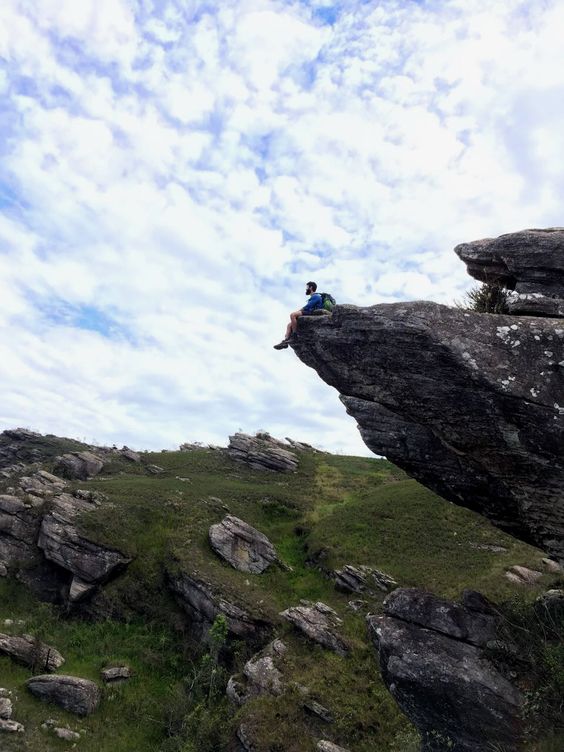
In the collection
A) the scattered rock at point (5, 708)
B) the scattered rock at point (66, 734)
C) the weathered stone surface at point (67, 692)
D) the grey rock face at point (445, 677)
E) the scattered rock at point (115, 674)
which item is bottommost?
the scattered rock at point (66, 734)

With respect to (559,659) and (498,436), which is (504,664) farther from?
(498,436)

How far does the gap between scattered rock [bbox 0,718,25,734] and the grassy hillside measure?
1.46 ft

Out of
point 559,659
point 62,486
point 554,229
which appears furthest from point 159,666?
point 554,229

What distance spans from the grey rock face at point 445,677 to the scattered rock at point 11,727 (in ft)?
66.8

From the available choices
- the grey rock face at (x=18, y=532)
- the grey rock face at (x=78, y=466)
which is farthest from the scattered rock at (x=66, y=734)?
the grey rock face at (x=78, y=466)

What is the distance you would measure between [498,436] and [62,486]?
1922 inches

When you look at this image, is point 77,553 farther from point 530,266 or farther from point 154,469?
point 530,266

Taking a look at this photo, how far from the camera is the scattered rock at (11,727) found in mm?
23859

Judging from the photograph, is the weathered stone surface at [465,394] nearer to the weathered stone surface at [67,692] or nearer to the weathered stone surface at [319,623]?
the weathered stone surface at [319,623]

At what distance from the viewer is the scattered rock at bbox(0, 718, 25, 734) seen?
23859 millimetres

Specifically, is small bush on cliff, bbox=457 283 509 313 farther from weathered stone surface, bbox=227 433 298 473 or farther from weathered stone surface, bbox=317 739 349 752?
weathered stone surface, bbox=227 433 298 473

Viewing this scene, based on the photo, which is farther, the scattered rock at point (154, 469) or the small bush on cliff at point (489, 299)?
the scattered rock at point (154, 469)

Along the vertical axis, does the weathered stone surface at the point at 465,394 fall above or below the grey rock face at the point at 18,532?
above

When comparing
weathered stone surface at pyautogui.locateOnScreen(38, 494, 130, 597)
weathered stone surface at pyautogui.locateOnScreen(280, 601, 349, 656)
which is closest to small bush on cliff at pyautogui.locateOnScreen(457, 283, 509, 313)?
weathered stone surface at pyautogui.locateOnScreen(280, 601, 349, 656)
